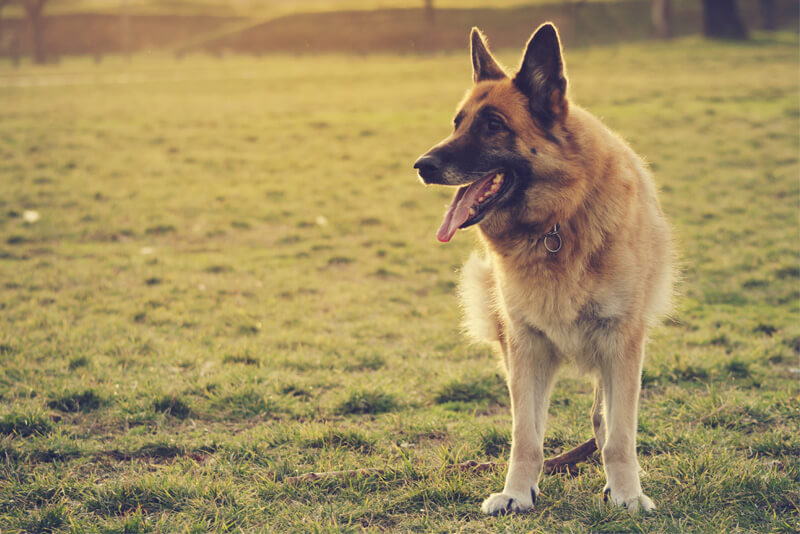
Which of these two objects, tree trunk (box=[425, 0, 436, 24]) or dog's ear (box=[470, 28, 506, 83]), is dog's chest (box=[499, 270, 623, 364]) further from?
tree trunk (box=[425, 0, 436, 24])

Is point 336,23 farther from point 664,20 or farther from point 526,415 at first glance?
point 526,415

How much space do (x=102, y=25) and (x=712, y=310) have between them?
3221 inches

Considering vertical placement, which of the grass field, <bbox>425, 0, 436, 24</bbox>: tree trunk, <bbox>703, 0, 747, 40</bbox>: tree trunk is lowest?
the grass field

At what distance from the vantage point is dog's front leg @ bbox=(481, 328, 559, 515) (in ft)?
12.1

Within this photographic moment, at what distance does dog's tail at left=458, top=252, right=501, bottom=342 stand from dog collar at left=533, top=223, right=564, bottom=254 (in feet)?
2.17

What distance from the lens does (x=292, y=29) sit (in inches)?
2657

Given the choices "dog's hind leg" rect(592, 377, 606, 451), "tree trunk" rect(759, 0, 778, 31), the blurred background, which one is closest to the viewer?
"dog's hind leg" rect(592, 377, 606, 451)

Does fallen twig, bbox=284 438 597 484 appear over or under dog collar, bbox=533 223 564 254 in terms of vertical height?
under

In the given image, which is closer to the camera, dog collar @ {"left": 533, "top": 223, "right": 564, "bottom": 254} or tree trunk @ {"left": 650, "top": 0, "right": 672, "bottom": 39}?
dog collar @ {"left": 533, "top": 223, "right": 564, "bottom": 254}

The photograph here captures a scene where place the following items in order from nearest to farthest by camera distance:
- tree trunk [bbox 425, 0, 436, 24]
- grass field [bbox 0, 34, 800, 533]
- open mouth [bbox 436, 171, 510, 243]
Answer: open mouth [bbox 436, 171, 510, 243] → grass field [bbox 0, 34, 800, 533] → tree trunk [bbox 425, 0, 436, 24]

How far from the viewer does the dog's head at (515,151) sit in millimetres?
3578

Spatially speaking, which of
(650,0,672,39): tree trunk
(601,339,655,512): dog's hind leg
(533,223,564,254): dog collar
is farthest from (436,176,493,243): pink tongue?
(650,0,672,39): tree trunk

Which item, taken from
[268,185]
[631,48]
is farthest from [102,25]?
[268,185]

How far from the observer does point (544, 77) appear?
3.58m
